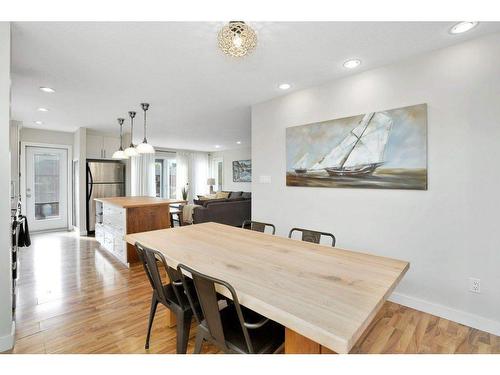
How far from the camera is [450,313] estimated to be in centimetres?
213

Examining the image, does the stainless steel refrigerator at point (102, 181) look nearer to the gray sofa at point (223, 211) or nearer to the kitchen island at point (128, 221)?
the kitchen island at point (128, 221)

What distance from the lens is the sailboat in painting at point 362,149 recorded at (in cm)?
245

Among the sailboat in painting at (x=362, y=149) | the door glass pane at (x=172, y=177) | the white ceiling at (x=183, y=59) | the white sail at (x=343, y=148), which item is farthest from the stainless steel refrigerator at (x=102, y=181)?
the sailboat in painting at (x=362, y=149)

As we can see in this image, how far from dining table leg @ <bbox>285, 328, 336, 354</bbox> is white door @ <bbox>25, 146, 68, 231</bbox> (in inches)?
260

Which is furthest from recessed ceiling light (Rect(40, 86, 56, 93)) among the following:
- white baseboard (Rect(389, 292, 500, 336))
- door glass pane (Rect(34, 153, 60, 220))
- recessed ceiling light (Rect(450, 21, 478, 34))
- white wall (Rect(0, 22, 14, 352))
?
white baseboard (Rect(389, 292, 500, 336))

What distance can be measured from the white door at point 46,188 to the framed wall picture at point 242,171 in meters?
4.95

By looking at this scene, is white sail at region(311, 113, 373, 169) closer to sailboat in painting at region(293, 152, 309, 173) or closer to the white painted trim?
Answer: sailboat in painting at region(293, 152, 309, 173)

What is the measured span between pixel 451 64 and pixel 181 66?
2.47 metres

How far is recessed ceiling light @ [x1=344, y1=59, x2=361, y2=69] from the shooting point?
235 cm

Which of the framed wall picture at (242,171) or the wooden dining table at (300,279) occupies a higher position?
the framed wall picture at (242,171)
